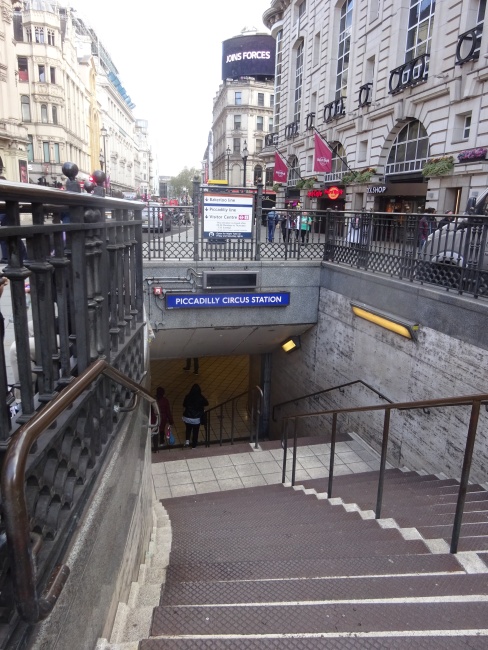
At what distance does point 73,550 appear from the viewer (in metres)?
1.82

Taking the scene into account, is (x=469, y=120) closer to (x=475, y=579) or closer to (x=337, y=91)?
(x=337, y=91)

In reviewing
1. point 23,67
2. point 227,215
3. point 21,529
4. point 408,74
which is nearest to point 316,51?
point 408,74

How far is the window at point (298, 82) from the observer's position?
91.1 ft

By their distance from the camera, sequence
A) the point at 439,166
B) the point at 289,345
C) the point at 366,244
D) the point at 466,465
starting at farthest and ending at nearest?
the point at 439,166, the point at 289,345, the point at 366,244, the point at 466,465

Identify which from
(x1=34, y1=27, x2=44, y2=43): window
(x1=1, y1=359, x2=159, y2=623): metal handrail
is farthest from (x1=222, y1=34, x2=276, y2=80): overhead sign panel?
(x1=1, y1=359, x2=159, y2=623): metal handrail

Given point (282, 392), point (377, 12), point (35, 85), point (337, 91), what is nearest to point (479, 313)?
point (282, 392)

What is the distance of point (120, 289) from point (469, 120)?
1561 centimetres

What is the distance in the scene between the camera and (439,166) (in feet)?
47.9

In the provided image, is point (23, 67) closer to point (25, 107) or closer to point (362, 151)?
point (25, 107)

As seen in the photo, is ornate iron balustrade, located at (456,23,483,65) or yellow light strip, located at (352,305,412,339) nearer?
yellow light strip, located at (352,305,412,339)

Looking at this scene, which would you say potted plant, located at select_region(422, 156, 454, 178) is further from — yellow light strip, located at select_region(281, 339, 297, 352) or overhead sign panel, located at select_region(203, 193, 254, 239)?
overhead sign panel, located at select_region(203, 193, 254, 239)

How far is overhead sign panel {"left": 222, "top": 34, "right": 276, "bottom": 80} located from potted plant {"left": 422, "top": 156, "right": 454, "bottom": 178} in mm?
45336

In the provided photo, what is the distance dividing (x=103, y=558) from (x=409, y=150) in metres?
19.1

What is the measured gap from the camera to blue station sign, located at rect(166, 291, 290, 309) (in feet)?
30.9
